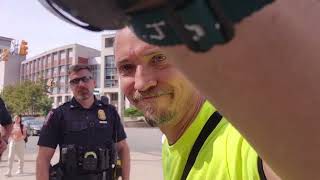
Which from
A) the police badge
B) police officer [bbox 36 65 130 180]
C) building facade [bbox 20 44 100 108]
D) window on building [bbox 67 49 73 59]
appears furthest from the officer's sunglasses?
window on building [bbox 67 49 73 59]

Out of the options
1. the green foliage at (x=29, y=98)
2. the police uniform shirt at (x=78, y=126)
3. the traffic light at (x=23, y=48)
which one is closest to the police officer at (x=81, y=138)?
the police uniform shirt at (x=78, y=126)

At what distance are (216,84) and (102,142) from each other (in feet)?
12.6

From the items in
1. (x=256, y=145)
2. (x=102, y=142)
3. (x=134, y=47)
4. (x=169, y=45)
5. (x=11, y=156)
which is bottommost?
(x=11, y=156)

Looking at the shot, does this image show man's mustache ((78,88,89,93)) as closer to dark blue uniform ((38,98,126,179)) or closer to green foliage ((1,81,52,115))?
A: dark blue uniform ((38,98,126,179))

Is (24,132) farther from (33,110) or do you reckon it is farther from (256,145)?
(33,110)

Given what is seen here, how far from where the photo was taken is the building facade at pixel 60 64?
74.0m

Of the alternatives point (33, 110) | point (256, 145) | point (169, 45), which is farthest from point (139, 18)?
point (33, 110)

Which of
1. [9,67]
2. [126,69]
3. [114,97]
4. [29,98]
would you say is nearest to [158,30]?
[126,69]

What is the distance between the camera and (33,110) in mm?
60250

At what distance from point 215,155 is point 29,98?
60.5m

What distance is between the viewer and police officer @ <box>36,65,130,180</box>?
396cm

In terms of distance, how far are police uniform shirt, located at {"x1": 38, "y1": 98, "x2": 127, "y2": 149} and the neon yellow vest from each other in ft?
7.65

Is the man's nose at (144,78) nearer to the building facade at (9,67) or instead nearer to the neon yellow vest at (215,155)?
the neon yellow vest at (215,155)

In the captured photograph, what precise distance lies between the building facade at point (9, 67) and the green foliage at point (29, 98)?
22141 millimetres
